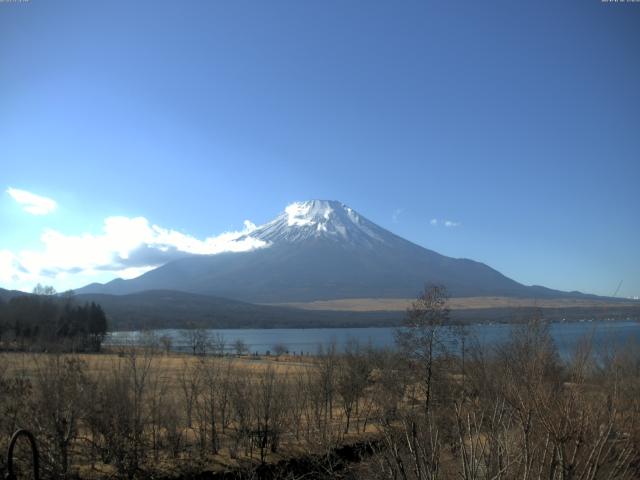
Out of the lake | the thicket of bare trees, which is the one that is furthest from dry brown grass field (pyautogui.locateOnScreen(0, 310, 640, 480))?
the lake

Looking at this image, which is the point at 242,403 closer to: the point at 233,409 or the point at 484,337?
the point at 233,409

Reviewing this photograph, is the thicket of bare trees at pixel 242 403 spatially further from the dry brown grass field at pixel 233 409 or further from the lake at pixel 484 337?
the lake at pixel 484 337

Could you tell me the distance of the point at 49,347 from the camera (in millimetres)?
19156

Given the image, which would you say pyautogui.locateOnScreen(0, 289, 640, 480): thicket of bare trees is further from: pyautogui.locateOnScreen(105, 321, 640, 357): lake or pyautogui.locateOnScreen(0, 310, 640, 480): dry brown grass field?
pyautogui.locateOnScreen(105, 321, 640, 357): lake

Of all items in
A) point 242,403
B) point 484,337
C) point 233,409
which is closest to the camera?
point 242,403

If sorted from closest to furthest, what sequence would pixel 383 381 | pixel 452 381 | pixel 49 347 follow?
pixel 49 347, pixel 452 381, pixel 383 381

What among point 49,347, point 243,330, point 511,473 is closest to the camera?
point 511,473

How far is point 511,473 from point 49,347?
17.9 metres

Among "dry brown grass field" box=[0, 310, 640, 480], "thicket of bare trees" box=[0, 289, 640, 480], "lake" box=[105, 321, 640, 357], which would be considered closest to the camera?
"lake" box=[105, 321, 640, 357]

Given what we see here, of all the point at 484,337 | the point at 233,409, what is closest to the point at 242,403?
the point at 233,409

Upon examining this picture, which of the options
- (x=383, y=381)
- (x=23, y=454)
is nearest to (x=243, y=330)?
(x=383, y=381)

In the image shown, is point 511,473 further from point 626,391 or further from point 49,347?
point 49,347

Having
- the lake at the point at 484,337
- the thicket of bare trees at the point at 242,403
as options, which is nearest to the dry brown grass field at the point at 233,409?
the thicket of bare trees at the point at 242,403

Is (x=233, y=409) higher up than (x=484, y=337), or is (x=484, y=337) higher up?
(x=484, y=337)
